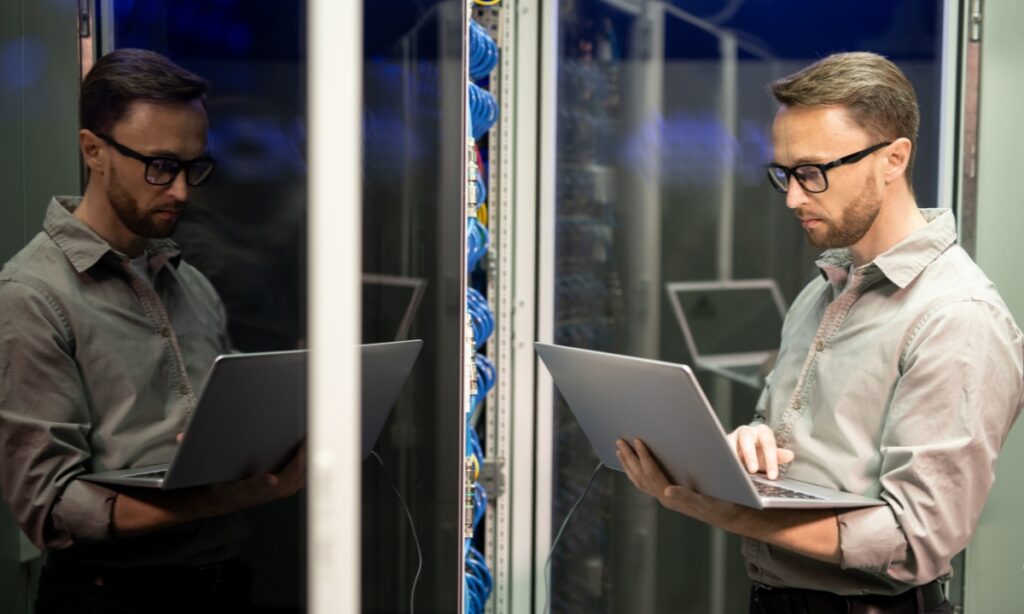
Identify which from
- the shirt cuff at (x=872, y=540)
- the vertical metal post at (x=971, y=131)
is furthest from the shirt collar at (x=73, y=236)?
the vertical metal post at (x=971, y=131)

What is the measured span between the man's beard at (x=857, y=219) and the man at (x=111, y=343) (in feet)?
4.07

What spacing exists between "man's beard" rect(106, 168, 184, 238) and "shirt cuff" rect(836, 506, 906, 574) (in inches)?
46.1

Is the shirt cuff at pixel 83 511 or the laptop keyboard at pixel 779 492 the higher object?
the shirt cuff at pixel 83 511

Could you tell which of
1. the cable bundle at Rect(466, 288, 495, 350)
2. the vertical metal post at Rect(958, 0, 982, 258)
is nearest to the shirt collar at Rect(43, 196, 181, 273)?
the cable bundle at Rect(466, 288, 495, 350)

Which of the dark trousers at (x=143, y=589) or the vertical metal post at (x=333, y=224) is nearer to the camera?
the vertical metal post at (x=333, y=224)

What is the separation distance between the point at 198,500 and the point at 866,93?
1.43 m

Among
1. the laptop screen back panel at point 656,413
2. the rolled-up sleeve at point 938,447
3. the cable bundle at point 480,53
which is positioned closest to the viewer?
the laptop screen back panel at point 656,413

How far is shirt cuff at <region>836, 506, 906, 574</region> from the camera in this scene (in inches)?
60.4

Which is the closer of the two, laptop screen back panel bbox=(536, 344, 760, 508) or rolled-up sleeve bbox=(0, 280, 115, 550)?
rolled-up sleeve bbox=(0, 280, 115, 550)

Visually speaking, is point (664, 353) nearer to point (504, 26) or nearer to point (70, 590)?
point (504, 26)

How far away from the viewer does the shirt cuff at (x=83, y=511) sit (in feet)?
2.89

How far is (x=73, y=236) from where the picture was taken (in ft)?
2.91

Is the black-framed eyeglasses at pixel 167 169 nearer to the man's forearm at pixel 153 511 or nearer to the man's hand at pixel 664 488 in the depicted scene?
the man's forearm at pixel 153 511

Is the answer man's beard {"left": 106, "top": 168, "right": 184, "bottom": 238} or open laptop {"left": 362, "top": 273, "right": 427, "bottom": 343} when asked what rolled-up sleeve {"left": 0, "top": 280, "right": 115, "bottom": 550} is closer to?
man's beard {"left": 106, "top": 168, "right": 184, "bottom": 238}
